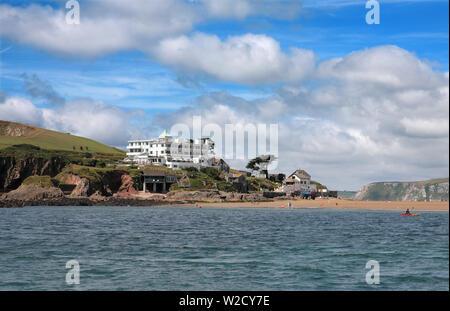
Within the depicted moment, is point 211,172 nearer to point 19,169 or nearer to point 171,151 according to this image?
point 171,151

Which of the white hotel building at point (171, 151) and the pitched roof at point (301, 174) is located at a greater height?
the white hotel building at point (171, 151)

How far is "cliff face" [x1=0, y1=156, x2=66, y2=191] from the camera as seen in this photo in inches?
4791

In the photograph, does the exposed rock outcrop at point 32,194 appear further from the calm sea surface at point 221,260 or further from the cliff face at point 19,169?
the calm sea surface at point 221,260

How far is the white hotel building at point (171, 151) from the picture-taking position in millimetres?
173375

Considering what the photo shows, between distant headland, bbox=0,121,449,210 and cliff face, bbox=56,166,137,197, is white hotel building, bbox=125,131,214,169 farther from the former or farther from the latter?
cliff face, bbox=56,166,137,197

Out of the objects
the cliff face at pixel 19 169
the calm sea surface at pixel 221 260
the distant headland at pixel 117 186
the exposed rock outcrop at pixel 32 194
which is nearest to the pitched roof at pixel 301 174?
the distant headland at pixel 117 186

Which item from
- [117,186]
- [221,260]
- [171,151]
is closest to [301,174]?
[171,151]

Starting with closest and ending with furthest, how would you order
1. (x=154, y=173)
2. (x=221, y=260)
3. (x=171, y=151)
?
(x=221, y=260), (x=154, y=173), (x=171, y=151)

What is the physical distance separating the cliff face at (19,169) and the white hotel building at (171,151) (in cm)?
4306

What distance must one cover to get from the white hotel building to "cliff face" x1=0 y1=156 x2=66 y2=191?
43060 millimetres

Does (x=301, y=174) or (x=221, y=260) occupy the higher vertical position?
(x=301, y=174)

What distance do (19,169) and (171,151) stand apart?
2647 inches

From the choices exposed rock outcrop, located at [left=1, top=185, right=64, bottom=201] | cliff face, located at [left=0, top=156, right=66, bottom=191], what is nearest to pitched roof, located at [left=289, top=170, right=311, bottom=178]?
cliff face, located at [left=0, top=156, right=66, bottom=191]

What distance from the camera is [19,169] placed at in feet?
405
